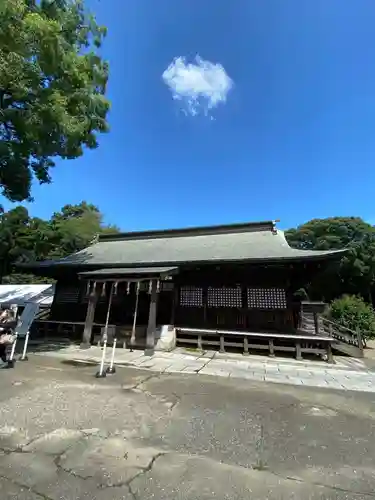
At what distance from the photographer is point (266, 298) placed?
9.73 m

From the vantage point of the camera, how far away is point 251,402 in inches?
171

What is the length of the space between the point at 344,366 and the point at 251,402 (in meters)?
4.73

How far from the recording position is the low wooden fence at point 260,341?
26.4ft

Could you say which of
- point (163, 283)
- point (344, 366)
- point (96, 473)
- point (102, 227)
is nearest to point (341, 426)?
point (96, 473)

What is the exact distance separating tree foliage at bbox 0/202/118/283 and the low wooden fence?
794 inches

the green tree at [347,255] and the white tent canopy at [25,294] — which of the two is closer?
the white tent canopy at [25,294]

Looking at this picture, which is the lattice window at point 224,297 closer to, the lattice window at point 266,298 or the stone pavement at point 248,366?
the lattice window at point 266,298

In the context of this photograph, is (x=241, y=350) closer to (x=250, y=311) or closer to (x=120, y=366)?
(x=250, y=311)

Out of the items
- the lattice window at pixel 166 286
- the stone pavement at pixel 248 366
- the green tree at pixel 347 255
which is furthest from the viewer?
the green tree at pixel 347 255

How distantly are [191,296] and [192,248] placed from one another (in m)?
2.59

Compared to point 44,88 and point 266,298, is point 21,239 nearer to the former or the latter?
point 44,88

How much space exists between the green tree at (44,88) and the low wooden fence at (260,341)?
25.9 ft

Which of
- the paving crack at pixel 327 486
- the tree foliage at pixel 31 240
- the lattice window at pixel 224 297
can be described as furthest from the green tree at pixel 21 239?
the paving crack at pixel 327 486

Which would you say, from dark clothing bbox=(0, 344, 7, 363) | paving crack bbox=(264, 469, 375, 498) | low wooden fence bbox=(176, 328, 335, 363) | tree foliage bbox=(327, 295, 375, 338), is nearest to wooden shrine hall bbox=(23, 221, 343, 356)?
low wooden fence bbox=(176, 328, 335, 363)
